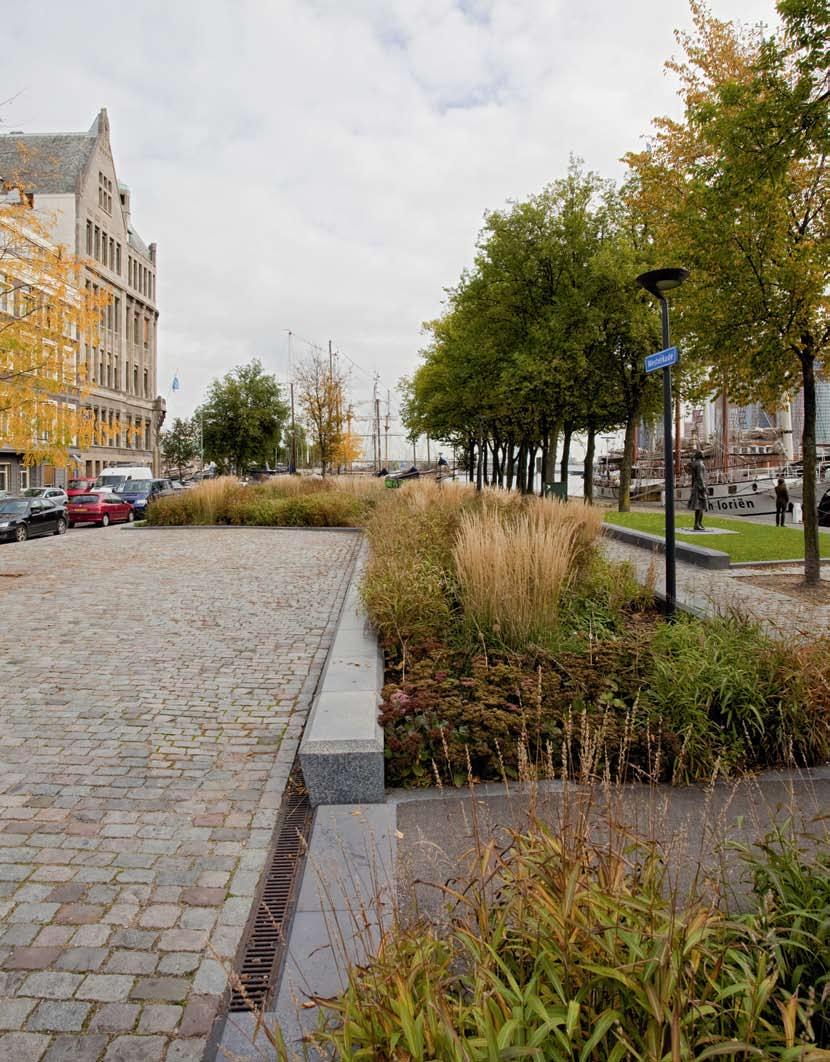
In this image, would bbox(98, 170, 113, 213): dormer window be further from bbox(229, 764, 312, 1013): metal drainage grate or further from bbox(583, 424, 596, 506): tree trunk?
bbox(229, 764, 312, 1013): metal drainage grate

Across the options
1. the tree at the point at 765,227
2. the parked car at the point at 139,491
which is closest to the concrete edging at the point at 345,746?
the tree at the point at 765,227

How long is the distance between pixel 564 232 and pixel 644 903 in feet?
79.1

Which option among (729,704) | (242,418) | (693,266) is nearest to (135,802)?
(729,704)

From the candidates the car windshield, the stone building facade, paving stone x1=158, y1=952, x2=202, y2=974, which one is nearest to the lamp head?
paving stone x1=158, y1=952, x2=202, y2=974

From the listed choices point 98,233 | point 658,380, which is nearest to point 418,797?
point 658,380

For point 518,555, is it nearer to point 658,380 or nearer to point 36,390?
point 36,390

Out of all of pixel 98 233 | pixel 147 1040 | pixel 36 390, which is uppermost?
pixel 98 233

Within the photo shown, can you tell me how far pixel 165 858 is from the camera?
12.3ft

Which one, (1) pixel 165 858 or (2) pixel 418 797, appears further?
(2) pixel 418 797

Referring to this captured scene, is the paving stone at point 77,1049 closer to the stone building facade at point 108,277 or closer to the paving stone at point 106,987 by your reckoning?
the paving stone at point 106,987

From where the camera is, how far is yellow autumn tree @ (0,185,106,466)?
13.8m

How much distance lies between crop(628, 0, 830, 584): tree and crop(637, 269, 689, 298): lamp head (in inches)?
52.9

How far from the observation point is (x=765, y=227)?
33.4 ft

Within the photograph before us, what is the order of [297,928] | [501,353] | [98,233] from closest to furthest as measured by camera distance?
[297,928] → [501,353] → [98,233]
